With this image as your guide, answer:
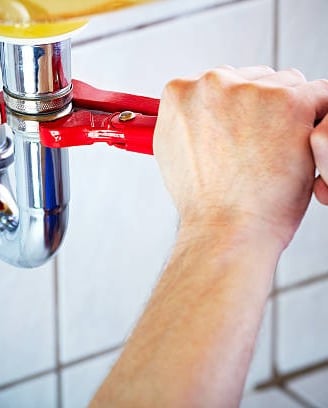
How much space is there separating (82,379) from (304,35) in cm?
33

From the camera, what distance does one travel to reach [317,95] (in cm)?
59

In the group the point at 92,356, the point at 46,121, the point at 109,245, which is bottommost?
the point at 92,356

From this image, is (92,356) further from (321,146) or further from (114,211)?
(321,146)

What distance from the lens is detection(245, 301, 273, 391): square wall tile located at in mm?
1050

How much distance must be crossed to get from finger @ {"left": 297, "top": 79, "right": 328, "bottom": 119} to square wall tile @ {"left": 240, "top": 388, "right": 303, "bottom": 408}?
492mm

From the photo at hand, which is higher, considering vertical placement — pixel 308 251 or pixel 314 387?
pixel 308 251

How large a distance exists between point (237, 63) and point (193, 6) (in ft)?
0.23

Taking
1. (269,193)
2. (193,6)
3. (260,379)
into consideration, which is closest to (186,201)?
(269,193)

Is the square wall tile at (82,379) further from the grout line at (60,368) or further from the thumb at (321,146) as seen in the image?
the thumb at (321,146)

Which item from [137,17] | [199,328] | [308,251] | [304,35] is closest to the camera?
[199,328]

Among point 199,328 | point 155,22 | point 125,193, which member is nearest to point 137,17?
point 155,22

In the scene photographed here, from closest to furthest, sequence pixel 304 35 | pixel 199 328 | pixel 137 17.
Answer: pixel 199 328, pixel 137 17, pixel 304 35

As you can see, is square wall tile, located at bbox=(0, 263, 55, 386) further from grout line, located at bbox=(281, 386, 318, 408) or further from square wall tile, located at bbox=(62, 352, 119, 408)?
grout line, located at bbox=(281, 386, 318, 408)

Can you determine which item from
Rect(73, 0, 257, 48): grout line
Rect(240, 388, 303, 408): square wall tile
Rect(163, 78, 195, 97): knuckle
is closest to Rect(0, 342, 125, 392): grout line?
Rect(240, 388, 303, 408): square wall tile
